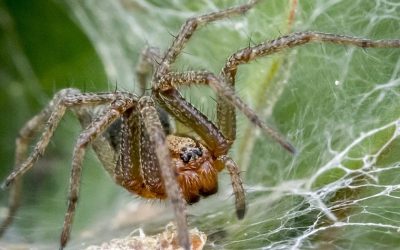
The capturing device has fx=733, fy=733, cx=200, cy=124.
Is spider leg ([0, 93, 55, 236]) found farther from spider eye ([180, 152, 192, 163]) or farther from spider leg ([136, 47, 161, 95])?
spider eye ([180, 152, 192, 163])

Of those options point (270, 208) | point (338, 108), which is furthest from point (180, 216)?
point (338, 108)

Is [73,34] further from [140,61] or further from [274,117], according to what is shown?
[274,117]

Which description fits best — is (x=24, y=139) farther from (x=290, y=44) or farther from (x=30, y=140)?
(x=290, y=44)

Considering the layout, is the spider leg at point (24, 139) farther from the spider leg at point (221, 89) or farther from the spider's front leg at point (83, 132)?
the spider leg at point (221, 89)

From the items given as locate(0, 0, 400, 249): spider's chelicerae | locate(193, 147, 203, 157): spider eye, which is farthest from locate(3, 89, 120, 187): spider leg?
locate(193, 147, 203, 157): spider eye

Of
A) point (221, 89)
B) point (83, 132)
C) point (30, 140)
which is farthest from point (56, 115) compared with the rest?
point (221, 89)

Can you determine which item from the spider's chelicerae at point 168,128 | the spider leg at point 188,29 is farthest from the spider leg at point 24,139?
the spider leg at point 188,29
